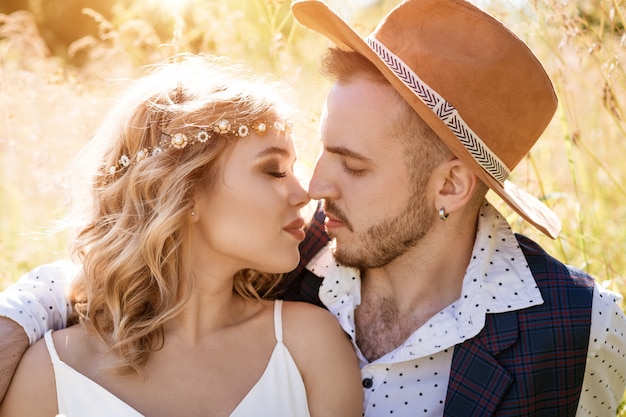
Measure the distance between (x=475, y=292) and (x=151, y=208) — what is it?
1.24 m

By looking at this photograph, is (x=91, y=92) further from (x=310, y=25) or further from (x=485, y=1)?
(x=485, y=1)

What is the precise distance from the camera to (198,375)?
2.49 meters

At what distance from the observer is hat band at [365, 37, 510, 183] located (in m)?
2.55

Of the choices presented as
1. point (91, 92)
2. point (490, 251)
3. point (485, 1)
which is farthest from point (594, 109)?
point (91, 92)

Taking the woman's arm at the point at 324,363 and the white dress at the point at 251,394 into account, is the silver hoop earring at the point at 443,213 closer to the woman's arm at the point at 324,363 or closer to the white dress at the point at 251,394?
the woman's arm at the point at 324,363

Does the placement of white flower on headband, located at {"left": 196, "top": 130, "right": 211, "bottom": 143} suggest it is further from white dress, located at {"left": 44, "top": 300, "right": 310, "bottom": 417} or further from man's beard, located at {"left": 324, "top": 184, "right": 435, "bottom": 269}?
white dress, located at {"left": 44, "top": 300, "right": 310, "bottom": 417}

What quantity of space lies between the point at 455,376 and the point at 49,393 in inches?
55.5

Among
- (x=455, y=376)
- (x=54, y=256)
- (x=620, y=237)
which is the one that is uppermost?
(x=455, y=376)

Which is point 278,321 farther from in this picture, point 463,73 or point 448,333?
point 463,73

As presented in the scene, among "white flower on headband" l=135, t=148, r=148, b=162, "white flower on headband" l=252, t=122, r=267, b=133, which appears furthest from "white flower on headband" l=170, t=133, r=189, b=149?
"white flower on headband" l=252, t=122, r=267, b=133

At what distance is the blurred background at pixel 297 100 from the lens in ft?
10.1

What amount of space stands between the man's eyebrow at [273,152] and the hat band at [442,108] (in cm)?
50

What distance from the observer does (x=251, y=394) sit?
2.47 m

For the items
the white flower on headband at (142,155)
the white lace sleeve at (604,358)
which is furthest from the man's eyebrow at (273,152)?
the white lace sleeve at (604,358)
